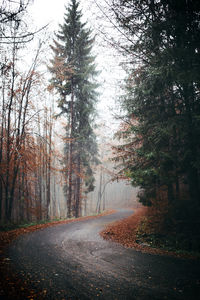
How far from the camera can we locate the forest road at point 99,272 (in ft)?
9.75

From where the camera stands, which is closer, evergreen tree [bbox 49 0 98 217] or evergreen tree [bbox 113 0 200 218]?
evergreen tree [bbox 113 0 200 218]

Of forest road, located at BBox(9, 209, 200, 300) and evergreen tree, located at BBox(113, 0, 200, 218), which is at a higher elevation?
evergreen tree, located at BBox(113, 0, 200, 218)

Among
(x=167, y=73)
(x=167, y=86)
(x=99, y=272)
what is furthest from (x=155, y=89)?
(x=99, y=272)

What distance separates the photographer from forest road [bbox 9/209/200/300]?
9.75 ft

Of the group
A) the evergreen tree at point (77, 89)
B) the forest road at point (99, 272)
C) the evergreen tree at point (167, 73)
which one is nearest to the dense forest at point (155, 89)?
the evergreen tree at point (167, 73)

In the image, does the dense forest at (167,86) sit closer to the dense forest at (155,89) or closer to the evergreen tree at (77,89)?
the dense forest at (155,89)

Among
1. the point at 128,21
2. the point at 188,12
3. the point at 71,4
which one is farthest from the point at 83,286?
the point at 71,4

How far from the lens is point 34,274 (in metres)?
3.37

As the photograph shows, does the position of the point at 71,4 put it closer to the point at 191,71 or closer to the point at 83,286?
the point at 191,71

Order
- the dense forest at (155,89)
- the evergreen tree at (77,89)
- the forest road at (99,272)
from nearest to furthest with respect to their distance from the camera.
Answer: the forest road at (99,272) < the dense forest at (155,89) < the evergreen tree at (77,89)

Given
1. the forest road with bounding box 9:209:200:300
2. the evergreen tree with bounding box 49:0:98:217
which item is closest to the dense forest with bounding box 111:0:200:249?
the forest road with bounding box 9:209:200:300

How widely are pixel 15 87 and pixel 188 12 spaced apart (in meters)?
9.14

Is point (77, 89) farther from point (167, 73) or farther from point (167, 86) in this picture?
point (167, 73)

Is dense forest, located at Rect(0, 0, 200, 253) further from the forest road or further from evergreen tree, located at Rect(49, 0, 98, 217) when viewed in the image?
evergreen tree, located at Rect(49, 0, 98, 217)
